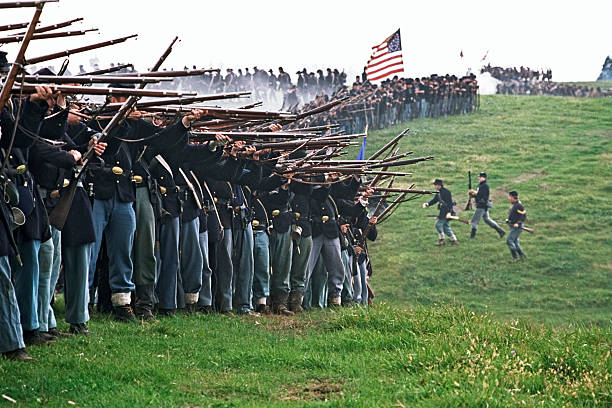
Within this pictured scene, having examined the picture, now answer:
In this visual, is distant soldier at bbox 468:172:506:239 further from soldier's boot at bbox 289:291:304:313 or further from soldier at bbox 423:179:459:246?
soldier's boot at bbox 289:291:304:313

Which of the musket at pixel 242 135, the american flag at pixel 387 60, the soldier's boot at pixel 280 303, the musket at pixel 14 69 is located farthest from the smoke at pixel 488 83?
the musket at pixel 14 69

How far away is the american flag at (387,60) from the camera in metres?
25.3

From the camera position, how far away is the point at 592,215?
22875 millimetres

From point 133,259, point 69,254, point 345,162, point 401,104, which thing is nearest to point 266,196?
point 345,162

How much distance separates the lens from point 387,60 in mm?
25531

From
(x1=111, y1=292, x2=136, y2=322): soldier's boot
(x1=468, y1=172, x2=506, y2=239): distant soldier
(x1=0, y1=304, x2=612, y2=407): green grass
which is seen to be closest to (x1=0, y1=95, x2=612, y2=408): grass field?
(x1=0, y1=304, x2=612, y2=407): green grass

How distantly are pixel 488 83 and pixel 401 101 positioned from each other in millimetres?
22992

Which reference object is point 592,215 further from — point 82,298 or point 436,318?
point 82,298

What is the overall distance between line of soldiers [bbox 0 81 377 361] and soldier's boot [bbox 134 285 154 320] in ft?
0.04

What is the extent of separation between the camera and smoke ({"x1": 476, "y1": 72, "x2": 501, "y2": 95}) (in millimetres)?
56188

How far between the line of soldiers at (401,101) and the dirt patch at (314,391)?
25048 mm

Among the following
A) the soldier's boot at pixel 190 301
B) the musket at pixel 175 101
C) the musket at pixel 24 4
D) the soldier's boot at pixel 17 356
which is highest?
the musket at pixel 24 4

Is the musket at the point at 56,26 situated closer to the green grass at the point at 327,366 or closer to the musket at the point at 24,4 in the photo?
the musket at the point at 24,4

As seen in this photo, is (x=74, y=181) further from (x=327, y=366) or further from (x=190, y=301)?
(x=190, y=301)
